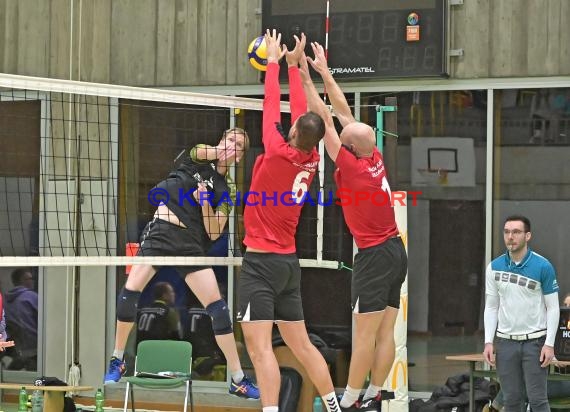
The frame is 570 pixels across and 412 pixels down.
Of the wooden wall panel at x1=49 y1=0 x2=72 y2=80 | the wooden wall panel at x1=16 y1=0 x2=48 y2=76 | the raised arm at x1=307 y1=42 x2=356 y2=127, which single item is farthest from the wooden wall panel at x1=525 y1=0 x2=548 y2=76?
the wooden wall panel at x1=16 y1=0 x2=48 y2=76

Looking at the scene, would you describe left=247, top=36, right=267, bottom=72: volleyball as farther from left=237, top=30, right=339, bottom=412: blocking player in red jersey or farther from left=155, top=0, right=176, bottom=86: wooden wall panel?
left=155, top=0, right=176, bottom=86: wooden wall panel

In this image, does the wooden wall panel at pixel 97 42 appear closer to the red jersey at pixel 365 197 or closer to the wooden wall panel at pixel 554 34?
the wooden wall panel at pixel 554 34

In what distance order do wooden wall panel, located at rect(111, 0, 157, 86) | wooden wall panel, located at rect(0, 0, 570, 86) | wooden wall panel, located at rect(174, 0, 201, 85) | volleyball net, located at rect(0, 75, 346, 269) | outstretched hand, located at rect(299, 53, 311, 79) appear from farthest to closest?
wooden wall panel, located at rect(111, 0, 157, 86), wooden wall panel, located at rect(174, 0, 201, 85), volleyball net, located at rect(0, 75, 346, 269), wooden wall panel, located at rect(0, 0, 570, 86), outstretched hand, located at rect(299, 53, 311, 79)

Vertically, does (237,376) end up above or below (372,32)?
below

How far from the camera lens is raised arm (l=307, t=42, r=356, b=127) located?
8578mm

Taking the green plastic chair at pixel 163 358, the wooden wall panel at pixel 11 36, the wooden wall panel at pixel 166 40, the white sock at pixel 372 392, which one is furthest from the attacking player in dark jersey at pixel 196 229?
the wooden wall panel at pixel 11 36

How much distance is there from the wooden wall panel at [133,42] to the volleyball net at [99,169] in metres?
0.30

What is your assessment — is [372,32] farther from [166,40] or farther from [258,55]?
[166,40]

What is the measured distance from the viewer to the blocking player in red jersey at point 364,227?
8.51 m

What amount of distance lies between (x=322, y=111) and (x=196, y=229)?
68.2 inches

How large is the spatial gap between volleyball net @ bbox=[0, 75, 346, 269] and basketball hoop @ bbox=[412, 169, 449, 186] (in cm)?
98

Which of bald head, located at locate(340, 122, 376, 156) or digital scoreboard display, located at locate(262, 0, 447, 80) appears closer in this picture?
bald head, located at locate(340, 122, 376, 156)

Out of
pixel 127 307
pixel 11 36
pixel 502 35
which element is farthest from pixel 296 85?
pixel 11 36

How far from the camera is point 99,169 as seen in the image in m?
13.0
